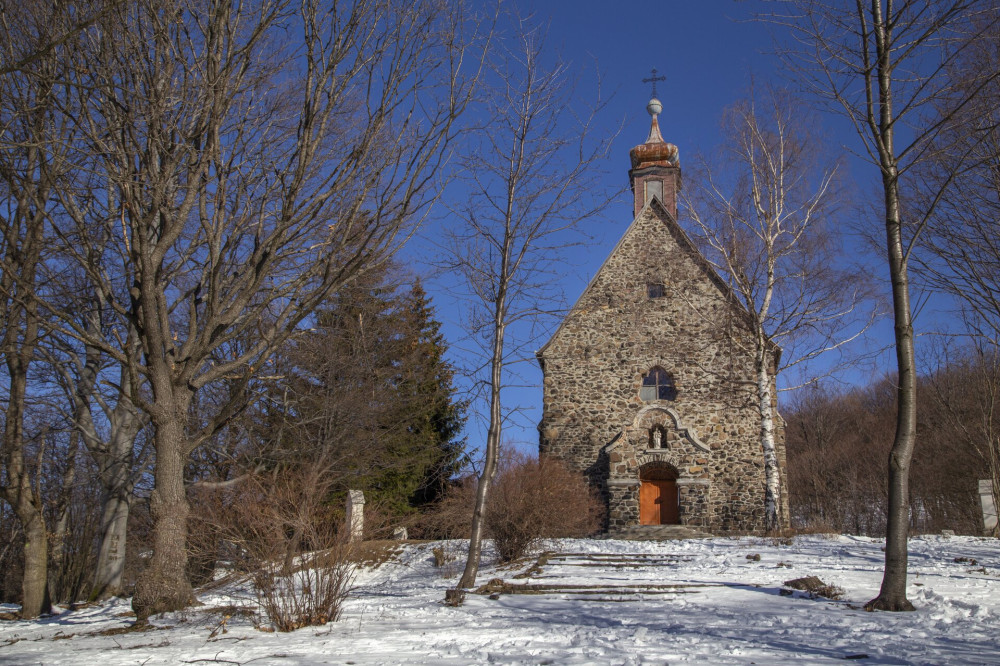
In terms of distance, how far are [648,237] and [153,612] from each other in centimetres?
1748


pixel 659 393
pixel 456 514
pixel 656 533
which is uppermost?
pixel 659 393

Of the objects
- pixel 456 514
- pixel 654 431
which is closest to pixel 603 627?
pixel 456 514

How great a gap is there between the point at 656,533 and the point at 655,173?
13.6 m

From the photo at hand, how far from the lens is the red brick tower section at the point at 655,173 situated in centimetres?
2620

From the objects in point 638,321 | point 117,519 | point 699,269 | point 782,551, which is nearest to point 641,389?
point 638,321

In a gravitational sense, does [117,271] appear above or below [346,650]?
above

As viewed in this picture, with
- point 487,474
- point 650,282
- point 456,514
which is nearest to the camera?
point 487,474

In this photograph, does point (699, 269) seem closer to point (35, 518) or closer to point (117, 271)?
point (117, 271)

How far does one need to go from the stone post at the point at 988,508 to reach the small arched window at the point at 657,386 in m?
7.39

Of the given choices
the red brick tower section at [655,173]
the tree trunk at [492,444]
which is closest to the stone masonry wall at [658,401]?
the red brick tower section at [655,173]

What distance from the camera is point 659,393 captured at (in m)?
20.4

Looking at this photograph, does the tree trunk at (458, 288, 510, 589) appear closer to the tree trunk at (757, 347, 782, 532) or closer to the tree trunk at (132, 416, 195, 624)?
the tree trunk at (132, 416, 195, 624)

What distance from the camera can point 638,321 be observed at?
20.7m

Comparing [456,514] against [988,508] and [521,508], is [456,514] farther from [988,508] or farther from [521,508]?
[988,508]
